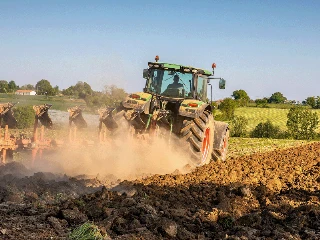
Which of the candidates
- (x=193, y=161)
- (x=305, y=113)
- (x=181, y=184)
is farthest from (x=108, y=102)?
(x=305, y=113)

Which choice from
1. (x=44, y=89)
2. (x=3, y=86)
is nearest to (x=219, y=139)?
(x=44, y=89)

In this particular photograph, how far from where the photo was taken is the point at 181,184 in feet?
26.4

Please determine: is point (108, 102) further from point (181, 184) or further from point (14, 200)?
point (14, 200)

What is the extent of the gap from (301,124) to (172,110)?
886 inches

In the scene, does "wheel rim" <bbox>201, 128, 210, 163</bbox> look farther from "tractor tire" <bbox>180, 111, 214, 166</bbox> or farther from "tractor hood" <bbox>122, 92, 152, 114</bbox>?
"tractor hood" <bbox>122, 92, 152, 114</bbox>

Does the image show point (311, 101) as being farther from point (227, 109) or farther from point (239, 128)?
point (239, 128)

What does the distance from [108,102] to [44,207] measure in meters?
6.65

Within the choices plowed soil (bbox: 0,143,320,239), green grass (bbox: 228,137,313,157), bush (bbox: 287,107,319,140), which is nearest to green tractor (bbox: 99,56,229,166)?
plowed soil (bbox: 0,143,320,239)

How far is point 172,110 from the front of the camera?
10516 millimetres

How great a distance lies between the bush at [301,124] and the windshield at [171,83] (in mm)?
21317

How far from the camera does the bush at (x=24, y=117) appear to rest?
19.1 m

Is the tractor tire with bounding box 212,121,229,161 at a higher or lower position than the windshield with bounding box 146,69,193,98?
lower

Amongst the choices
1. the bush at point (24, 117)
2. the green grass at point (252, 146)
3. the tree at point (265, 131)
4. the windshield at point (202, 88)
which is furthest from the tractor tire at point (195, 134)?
the tree at point (265, 131)

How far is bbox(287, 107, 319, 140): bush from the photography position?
3063 centimetres
